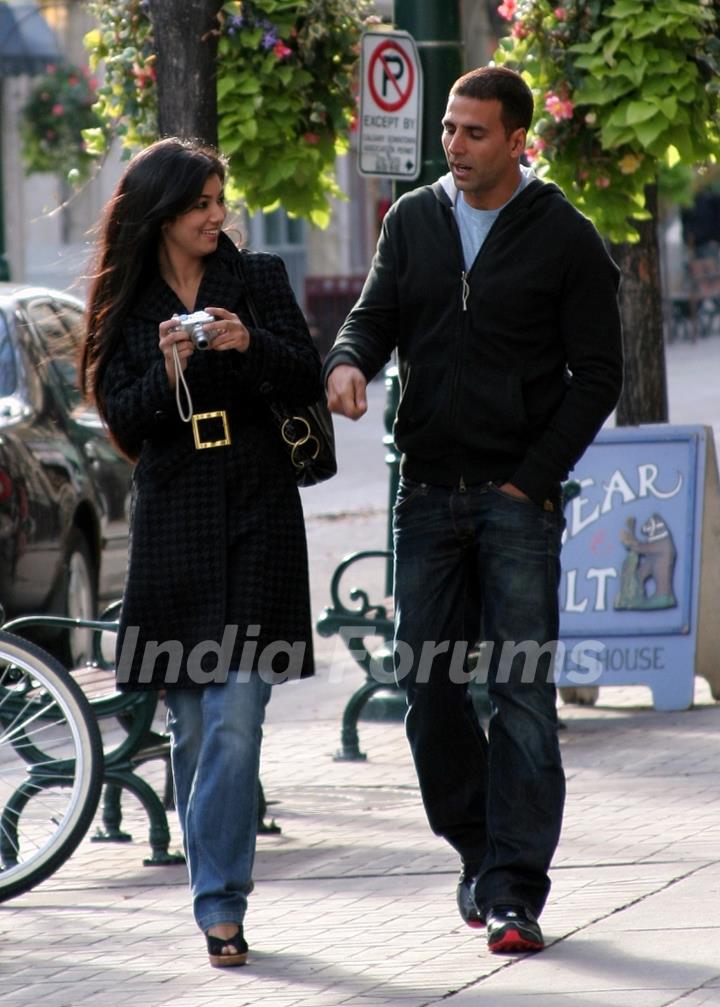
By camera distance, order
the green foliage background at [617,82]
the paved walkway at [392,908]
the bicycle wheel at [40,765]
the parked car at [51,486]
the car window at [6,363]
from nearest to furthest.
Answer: the paved walkway at [392,908], the bicycle wheel at [40,765], the green foliage background at [617,82], the parked car at [51,486], the car window at [6,363]

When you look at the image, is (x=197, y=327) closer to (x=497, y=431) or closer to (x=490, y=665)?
(x=497, y=431)

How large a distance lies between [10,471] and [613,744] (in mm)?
2541

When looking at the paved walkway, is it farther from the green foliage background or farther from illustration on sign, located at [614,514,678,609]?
the green foliage background

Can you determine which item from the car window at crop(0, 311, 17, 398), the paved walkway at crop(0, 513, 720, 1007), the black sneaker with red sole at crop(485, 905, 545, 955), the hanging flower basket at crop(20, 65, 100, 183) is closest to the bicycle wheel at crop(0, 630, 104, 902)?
the paved walkway at crop(0, 513, 720, 1007)

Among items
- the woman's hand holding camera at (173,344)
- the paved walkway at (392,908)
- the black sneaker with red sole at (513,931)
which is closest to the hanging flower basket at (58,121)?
the paved walkway at (392,908)

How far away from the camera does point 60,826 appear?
16.9 feet

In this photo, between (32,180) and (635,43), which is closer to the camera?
(635,43)

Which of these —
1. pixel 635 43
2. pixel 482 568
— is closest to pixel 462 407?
pixel 482 568

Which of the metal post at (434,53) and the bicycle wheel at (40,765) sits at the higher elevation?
the metal post at (434,53)

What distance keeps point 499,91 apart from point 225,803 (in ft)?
5.35

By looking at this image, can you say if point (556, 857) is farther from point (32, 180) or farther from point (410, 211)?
point (32, 180)

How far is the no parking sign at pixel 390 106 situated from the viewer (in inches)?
296

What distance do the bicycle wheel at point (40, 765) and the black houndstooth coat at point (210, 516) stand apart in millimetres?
448

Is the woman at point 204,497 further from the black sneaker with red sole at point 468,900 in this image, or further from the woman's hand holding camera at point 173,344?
the black sneaker with red sole at point 468,900
